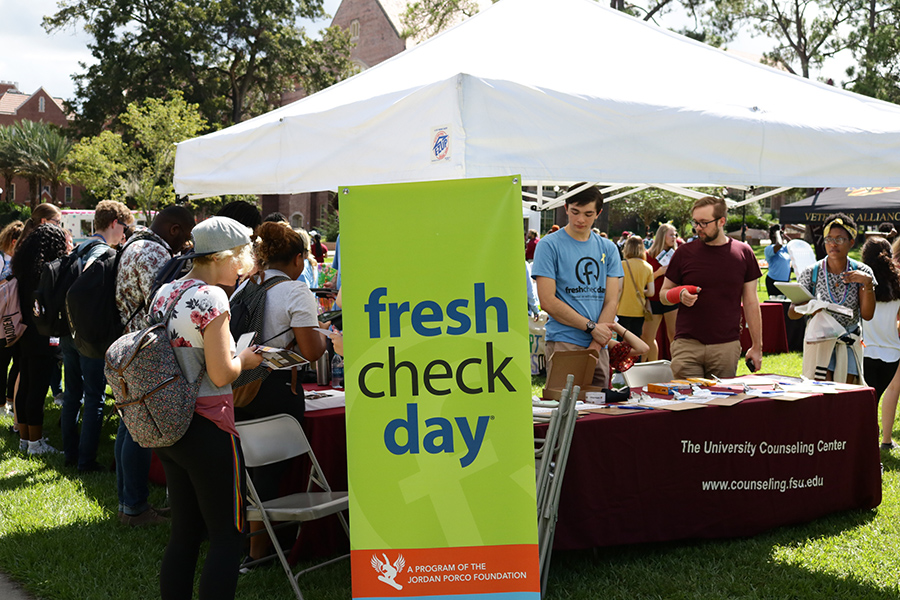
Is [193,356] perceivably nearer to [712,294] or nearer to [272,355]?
[272,355]

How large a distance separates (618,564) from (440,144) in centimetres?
223

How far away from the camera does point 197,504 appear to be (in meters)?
2.78

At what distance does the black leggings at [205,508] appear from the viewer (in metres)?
2.65

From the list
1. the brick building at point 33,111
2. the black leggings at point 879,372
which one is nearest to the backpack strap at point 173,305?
the black leggings at point 879,372

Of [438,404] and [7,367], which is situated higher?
[438,404]

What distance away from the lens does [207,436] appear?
8.71 ft

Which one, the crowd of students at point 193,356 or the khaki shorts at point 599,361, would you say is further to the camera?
the khaki shorts at point 599,361

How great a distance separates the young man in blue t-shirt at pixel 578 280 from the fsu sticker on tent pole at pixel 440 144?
1.23m

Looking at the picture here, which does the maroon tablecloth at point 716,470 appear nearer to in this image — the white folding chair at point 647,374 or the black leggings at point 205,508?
the white folding chair at point 647,374

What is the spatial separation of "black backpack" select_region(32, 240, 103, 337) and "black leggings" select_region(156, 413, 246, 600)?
3083 mm

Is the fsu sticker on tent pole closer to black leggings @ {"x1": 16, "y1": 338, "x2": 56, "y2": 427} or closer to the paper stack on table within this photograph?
the paper stack on table

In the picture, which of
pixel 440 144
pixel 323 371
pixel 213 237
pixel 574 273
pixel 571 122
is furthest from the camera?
pixel 323 371

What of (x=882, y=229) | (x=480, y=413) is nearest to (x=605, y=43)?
(x=480, y=413)

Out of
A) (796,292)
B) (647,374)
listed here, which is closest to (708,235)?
(647,374)
